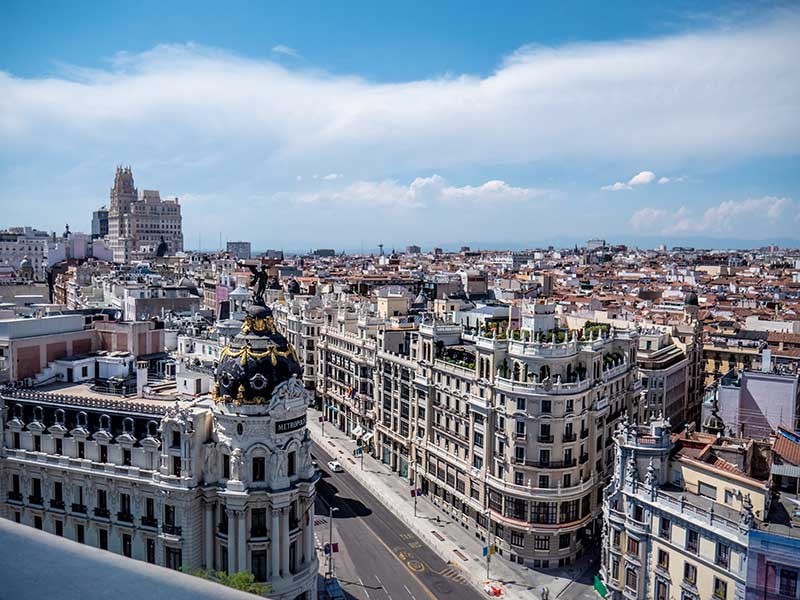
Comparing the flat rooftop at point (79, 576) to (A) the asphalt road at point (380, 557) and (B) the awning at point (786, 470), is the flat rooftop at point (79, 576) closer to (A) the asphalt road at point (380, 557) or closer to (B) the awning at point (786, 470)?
(B) the awning at point (786, 470)

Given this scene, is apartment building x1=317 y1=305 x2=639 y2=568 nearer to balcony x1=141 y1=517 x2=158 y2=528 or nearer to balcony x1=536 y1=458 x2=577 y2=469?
balcony x1=536 y1=458 x2=577 y2=469

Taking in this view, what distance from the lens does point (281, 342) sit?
56.3 meters

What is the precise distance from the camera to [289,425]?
54219 millimetres

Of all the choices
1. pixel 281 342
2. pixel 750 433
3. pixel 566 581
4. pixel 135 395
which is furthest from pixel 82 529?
pixel 750 433

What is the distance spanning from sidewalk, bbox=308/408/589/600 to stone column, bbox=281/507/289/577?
20.5 metres

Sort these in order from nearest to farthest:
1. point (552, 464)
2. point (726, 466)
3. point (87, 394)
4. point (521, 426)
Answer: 1. point (726, 466)
2. point (87, 394)
3. point (552, 464)
4. point (521, 426)

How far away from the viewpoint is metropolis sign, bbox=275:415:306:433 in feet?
176

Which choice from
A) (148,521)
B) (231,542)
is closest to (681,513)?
(231,542)

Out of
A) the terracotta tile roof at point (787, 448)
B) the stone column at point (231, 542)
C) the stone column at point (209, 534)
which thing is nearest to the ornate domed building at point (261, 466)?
the stone column at point (231, 542)

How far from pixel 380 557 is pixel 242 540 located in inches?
832

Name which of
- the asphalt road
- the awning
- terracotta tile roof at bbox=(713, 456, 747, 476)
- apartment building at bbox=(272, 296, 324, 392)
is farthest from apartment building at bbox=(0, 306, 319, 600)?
apartment building at bbox=(272, 296, 324, 392)

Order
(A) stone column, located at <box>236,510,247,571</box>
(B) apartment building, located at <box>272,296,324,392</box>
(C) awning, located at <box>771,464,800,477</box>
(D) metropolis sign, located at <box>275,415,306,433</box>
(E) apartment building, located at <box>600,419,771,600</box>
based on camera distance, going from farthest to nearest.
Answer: (B) apartment building, located at <box>272,296,324,392</box>
(D) metropolis sign, located at <box>275,415,306,433</box>
(A) stone column, located at <box>236,510,247,571</box>
(C) awning, located at <box>771,464,800,477</box>
(E) apartment building, located at <box>600,419,771,600</box>

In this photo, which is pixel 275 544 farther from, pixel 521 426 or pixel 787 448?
pixel 787 448

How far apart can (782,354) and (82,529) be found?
98079mm
